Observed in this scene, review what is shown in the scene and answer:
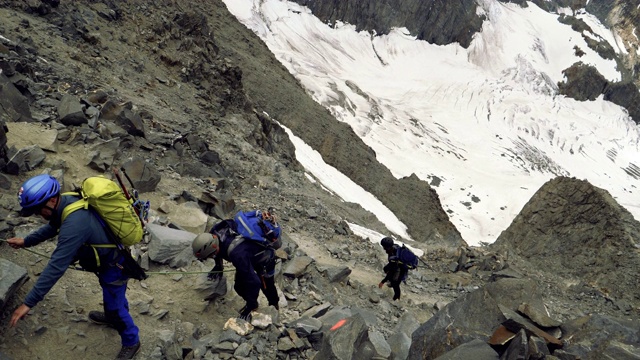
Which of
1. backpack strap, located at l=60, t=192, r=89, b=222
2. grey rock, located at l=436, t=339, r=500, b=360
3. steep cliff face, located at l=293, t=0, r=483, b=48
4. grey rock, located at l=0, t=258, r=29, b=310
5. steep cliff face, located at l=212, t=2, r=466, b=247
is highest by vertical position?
steep cliff face, located at l=293, t=0, r=483, b=48

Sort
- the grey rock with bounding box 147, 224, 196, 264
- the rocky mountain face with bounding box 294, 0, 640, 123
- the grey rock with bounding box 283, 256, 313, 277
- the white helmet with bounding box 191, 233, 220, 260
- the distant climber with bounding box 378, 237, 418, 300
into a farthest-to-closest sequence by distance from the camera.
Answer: the rocky mountain face with bounding box 294, 0, 640, 123, the distant climber with bounding box 378, 237, 418, 300, the grey rock with bounding box 283, 256, 313, 277, the grey rock with bounding box 147, 224, 196, 264, the white helmet with bounding box 191, 233, 220, 260

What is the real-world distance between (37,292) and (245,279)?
7.66ft

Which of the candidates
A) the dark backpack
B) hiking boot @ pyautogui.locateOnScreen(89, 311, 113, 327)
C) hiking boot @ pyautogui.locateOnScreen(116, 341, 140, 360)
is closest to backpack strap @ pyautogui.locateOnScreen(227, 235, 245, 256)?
hiking boot @ pyautogui.locateOnScreen(116, 341, 140, 360)

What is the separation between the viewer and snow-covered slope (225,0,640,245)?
169 feet

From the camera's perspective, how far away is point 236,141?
17.4m

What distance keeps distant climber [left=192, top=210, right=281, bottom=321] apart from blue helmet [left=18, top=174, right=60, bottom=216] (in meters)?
1.77

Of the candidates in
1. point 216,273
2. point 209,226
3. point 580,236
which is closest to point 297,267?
point 209,226

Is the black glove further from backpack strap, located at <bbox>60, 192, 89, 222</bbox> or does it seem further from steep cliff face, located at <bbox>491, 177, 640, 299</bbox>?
steep cliff face, located at <bbox>491, 177, 640, 299</bbox>

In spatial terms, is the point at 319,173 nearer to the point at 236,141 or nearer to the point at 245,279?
the point at 236,141

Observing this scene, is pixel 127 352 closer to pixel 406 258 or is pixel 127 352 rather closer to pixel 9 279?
pixel 9 279

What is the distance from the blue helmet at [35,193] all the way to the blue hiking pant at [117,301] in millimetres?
905

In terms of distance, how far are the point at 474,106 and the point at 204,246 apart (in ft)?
249

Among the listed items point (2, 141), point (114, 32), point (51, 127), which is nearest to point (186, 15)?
point (114, 32)

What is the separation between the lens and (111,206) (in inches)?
156
